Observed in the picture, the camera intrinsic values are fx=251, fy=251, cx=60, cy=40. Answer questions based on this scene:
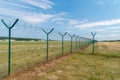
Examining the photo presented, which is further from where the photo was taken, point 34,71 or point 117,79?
point 34,71

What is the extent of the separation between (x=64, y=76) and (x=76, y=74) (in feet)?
2.86

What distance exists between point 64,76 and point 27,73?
1.57 m

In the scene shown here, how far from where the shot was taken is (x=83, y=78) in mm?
10352

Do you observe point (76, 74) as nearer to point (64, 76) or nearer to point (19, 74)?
point (64, 76)

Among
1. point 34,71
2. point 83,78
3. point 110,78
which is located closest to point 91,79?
point 83,78

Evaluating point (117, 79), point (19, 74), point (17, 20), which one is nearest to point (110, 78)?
point (117, 79)

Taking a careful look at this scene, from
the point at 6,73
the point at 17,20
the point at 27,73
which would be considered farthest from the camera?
the point at 27,73

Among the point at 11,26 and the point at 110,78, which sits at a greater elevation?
the point at 11,26

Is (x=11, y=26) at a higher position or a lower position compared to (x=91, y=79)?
higher

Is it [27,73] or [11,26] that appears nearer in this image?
[11,26]

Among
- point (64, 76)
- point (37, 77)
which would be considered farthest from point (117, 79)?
point (37, 77)

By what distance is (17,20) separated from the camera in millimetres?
9344

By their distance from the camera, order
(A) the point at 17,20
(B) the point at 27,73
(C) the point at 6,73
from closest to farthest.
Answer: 1. (A) the point at 17,20
2. (C) the point at 6,73
3. (B) the point at 27,73

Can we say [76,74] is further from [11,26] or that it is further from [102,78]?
[11,26]
